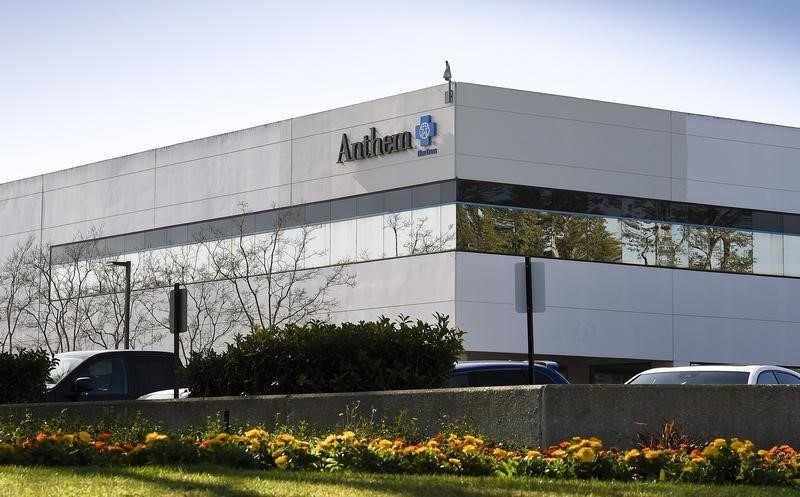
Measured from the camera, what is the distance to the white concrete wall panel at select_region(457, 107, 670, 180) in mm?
45188

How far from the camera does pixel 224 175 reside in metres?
51.9

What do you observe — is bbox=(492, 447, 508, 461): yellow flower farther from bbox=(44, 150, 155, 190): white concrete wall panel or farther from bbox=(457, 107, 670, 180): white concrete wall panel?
bbox=(44, 150, 155, 190): white concrete wall panel

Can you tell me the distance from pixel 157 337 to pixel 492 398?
41790 millimetres

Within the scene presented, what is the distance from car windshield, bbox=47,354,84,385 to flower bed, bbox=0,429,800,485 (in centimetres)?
854

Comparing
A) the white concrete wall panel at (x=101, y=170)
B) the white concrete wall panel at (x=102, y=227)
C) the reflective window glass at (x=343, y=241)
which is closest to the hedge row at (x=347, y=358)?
the reflective window glass at (x=343, y=241)

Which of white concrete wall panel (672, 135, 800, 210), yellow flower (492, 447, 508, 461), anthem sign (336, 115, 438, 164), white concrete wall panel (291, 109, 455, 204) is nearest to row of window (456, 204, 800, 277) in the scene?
white concrete wall panel (672, 135, 800, 210)

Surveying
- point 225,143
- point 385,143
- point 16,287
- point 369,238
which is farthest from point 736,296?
point 16,287

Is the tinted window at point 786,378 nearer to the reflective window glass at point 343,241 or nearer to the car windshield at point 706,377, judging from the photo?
the car windshield at point 706,377

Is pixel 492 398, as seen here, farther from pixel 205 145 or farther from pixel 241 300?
pixel 205 145

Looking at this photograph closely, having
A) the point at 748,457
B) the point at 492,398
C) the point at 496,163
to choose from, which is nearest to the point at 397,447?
the point at 492,398

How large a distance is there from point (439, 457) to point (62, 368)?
11.3 meters

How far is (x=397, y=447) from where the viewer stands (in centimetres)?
1207

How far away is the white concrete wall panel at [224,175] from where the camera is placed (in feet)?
164

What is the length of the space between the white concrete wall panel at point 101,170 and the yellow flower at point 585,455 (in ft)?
148
